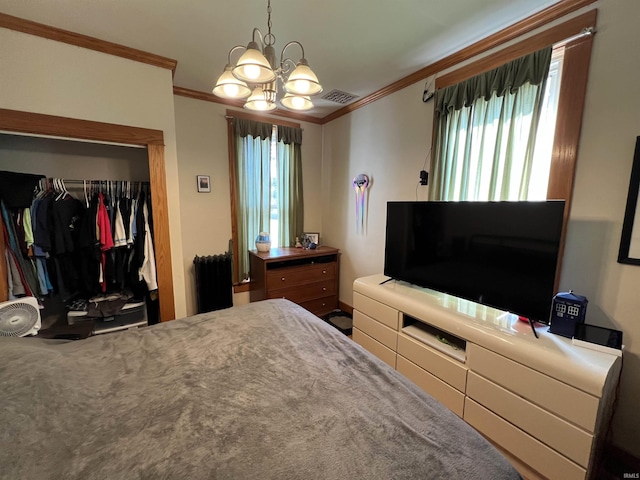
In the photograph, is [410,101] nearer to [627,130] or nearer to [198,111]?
[627,130]

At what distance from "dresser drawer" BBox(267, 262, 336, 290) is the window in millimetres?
560

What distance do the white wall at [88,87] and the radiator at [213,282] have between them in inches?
21.5

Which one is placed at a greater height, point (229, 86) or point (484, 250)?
point (229, 86)

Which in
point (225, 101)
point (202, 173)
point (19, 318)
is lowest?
point (19, 318)

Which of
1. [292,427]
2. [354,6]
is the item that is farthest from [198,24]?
[292,427]

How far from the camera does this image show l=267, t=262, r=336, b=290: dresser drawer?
2992mm

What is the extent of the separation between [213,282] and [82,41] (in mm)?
2306

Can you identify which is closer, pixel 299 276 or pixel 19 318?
pixel 19 318

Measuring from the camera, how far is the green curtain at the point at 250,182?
318 centimetres

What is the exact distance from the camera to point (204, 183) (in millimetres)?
3035

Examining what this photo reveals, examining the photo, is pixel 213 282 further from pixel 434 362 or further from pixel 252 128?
pixel 434 362

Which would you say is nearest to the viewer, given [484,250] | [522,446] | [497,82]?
[522,446]

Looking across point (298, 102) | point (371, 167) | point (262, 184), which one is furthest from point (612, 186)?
point (262, 184)

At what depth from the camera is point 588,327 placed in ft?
4.75
